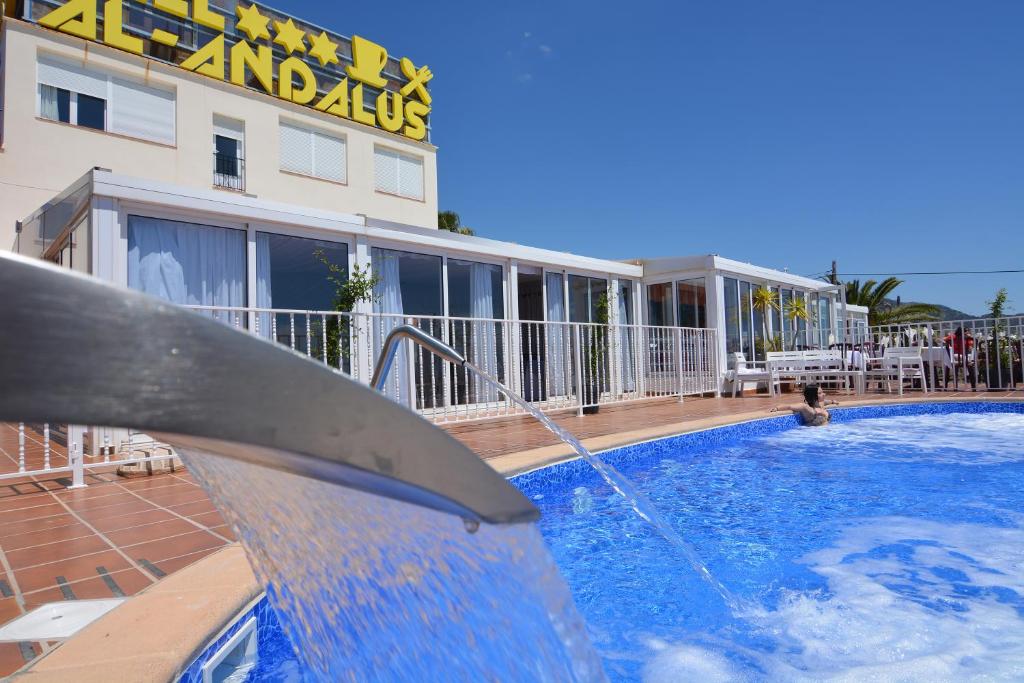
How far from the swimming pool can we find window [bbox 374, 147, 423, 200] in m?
15.7

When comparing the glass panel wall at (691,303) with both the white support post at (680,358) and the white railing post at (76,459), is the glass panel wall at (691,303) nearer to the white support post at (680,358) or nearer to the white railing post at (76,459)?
the white support post at (680,358)

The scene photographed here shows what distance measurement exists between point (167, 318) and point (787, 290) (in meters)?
15.9

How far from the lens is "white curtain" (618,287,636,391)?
32.3 ft

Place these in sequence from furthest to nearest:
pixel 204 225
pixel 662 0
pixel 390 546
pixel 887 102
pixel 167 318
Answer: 1. pixel 887 102
2. pixel 662 0
3. pixel 204 225
4. pixel 390 546
5. pixel 167 318

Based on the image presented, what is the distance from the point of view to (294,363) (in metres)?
0.46

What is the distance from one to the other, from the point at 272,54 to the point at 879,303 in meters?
33.2

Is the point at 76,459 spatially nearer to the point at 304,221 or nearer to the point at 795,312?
the point at 304,221

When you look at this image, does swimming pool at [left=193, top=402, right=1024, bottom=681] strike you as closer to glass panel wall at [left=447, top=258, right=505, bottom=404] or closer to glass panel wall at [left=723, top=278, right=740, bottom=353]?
glass panel wall at [left=447, top=258, right=505, bottom=404]

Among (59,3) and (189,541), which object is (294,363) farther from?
(59,3)

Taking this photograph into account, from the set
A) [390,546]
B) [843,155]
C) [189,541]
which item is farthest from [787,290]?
[390,546]

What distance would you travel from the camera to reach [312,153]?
58.7 feet

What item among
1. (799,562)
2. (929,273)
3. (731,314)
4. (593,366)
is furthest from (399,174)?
(929,273)

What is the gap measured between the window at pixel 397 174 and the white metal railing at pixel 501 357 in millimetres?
11662

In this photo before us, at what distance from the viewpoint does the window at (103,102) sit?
13297 mm
